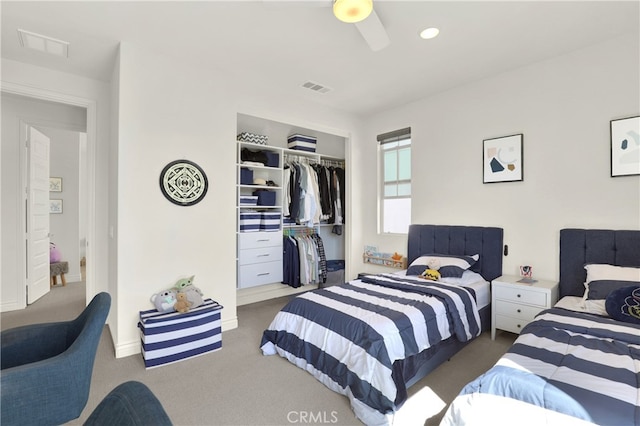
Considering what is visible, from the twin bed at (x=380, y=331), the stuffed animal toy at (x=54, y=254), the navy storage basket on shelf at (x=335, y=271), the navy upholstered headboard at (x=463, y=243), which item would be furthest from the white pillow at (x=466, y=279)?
the stuffed animal toy at (x=54, y=254)

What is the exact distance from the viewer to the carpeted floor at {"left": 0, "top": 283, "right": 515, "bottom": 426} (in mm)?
1830

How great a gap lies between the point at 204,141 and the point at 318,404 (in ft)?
8.26

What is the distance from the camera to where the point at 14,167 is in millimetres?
3617

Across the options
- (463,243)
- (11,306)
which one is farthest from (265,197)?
(11,306)

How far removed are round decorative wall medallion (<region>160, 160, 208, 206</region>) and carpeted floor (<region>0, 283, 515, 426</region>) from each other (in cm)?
142

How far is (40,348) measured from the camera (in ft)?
5.10

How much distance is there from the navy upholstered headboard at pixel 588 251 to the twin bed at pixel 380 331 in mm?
544

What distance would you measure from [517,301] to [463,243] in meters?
0.85

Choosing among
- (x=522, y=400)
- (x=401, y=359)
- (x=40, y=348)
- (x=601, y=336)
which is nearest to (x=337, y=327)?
(x=401, y=359)

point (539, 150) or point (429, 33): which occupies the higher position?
point (429, 33)

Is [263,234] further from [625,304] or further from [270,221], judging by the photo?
[625,304]

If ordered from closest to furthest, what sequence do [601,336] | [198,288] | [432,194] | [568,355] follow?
1. [568,355]
2. [601,336]
3. [198,288]
4. [432,194]

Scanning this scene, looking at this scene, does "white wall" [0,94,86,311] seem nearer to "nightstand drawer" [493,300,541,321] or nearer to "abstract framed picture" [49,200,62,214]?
"abstract framed picture" [49,200,62,214]

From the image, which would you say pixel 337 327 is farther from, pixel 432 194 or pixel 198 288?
pixel 432 194
